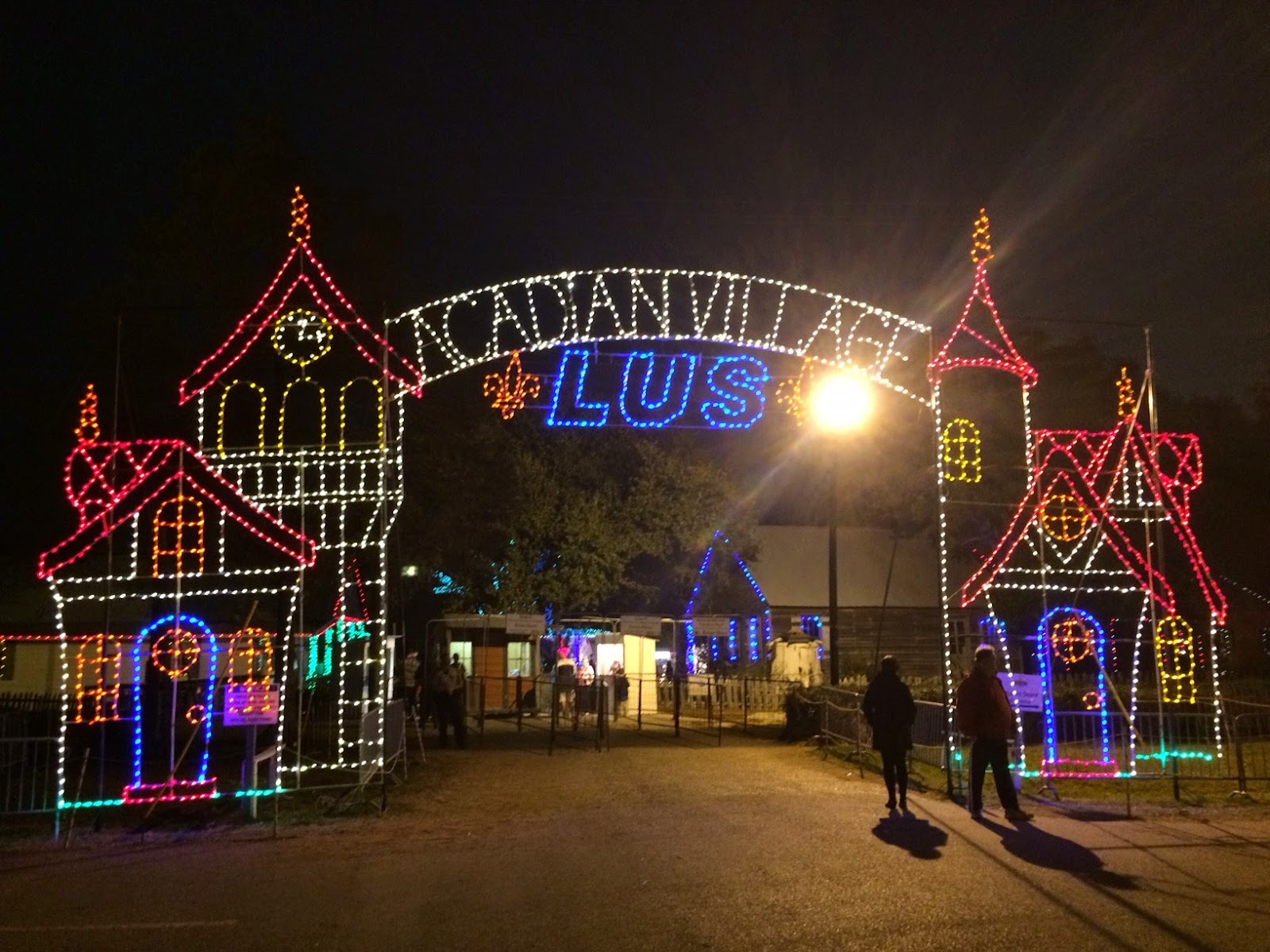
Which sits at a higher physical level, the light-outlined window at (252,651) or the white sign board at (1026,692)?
the light-outlined window at (252,651)

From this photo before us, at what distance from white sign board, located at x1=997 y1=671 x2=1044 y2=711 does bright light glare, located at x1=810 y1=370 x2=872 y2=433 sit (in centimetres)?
379

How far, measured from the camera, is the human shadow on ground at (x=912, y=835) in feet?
32.4

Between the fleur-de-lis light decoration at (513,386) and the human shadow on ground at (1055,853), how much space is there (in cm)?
721

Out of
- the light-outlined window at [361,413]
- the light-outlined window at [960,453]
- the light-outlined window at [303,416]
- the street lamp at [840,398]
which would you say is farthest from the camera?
the light-outlined window at [361,413]

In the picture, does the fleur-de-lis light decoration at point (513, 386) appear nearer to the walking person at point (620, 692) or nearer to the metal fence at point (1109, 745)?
the metal fence at point (1109, 745)

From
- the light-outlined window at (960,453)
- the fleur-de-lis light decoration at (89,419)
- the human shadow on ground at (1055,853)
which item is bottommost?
the human shadow on ground at (1055,853)

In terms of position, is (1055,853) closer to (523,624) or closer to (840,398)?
(840,398)

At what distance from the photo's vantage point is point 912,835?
34.8 feet

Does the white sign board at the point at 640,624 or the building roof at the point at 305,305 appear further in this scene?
the white sign board at the point at 640,624

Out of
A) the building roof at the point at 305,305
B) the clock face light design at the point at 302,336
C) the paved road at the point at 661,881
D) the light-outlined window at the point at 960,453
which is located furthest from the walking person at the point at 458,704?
the light-outlined window at the point at 960,453

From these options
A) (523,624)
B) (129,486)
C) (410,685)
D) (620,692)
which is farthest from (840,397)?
(523,624)

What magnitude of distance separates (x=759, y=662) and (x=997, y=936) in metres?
29.4

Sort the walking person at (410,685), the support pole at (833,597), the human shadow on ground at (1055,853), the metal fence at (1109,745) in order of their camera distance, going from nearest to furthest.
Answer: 1. the human shadow on ground at (1055,853)
2. the metal fence at (1109,745)
3. the walking person at (410,685)
4. the support pole at (833,597)

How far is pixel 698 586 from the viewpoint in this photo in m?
37.8
